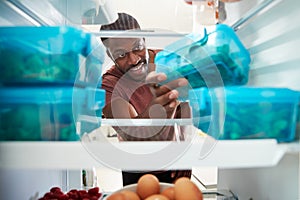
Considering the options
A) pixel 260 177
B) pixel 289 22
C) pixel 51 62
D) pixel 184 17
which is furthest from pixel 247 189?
pixel 184 17

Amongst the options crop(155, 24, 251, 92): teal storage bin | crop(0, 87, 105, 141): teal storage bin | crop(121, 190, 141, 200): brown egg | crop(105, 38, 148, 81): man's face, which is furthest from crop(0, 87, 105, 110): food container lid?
crop(105, 38, 148, 81): man's face

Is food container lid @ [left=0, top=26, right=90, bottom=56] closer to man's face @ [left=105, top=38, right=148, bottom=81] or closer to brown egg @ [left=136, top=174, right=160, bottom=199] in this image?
brown egg @ [left=136, top=174, right=160, bottom=199]

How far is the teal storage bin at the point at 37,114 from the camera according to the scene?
67 cm

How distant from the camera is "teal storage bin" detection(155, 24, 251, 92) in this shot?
829 millimetres

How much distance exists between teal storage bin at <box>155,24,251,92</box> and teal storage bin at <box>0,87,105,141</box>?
360mm

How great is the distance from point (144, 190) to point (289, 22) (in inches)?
20.8

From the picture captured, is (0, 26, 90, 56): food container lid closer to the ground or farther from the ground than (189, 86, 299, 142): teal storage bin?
farther from the ground

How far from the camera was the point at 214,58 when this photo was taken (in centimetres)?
84

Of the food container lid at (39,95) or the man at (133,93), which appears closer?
the food container lid at (39,95)

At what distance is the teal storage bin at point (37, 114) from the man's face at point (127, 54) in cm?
72

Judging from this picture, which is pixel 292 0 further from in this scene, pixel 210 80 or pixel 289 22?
pixel 210 80

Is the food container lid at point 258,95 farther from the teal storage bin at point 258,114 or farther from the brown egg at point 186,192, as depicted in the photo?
the brown egg at point 186,192

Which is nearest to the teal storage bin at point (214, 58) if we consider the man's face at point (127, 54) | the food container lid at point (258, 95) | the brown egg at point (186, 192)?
the food container lid at point (258, 95)

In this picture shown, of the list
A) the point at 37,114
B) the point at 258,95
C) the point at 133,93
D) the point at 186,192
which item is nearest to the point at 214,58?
the point at 258,95
